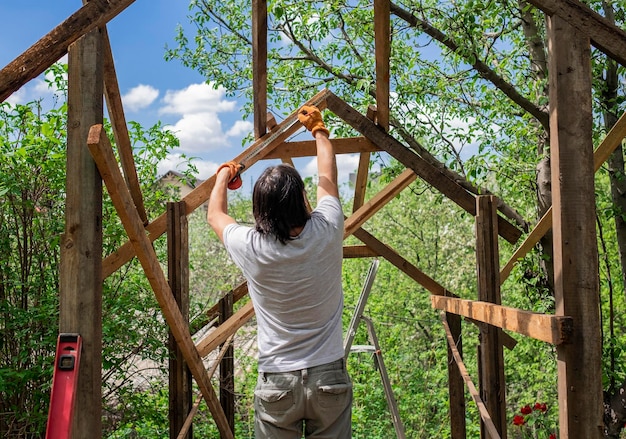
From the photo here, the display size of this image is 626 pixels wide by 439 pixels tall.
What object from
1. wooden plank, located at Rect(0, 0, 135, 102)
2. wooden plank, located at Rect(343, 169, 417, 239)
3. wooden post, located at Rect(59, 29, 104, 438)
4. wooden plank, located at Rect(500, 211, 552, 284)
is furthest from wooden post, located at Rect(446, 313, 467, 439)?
wooden plank, located at Rect(0, 0, 135, 102)

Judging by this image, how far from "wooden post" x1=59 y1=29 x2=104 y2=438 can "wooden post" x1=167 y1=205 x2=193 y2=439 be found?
1.74m

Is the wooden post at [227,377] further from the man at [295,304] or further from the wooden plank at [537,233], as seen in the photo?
the man at [295,304]

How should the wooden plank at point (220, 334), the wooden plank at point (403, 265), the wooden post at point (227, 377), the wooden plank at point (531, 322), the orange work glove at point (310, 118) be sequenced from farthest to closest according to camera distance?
the wooden plank at point (403, 265), the wooden post at point (227, 377), the wooden plank at point (220, 334), the orange work glove at point (310, 118), the wooden plank at point (531, 322)

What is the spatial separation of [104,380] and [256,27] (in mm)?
2375

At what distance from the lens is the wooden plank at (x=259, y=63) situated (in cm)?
384

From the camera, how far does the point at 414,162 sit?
475 cm

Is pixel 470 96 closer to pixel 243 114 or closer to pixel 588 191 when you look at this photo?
pixel 243 114

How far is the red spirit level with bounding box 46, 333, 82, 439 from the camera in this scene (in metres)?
2.01

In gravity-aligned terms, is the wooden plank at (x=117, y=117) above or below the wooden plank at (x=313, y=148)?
below

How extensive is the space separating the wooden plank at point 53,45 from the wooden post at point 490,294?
9.20ft

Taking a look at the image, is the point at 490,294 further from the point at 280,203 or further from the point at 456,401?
the point at 280,203

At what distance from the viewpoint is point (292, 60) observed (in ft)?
26.6

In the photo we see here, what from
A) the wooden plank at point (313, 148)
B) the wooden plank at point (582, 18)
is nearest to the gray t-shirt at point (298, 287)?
the wooden plank at point (582, 18)

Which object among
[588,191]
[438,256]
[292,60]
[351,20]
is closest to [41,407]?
[588,191]
